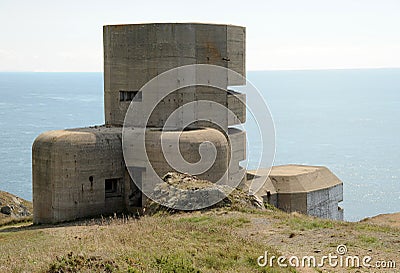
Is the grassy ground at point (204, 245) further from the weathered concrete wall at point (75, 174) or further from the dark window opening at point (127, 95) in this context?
the dark window opening at point (127, 95)

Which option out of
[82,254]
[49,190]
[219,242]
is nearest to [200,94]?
[49,190]

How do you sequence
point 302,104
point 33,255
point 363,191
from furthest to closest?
point 302,104
point 363,191
point 33,255

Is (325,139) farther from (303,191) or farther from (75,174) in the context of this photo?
(75,174)

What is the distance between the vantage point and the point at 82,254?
27.4 feet

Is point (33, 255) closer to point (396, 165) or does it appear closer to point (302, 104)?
point (396, 165)

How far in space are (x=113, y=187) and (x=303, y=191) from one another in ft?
24.8

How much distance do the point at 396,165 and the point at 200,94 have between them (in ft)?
152

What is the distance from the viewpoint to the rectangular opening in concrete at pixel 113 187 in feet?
57.5

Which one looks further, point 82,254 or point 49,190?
point 49,190

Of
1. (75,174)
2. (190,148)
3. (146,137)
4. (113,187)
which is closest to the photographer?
(75,174)

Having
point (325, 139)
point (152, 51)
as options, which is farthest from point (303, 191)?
point (325, 139)

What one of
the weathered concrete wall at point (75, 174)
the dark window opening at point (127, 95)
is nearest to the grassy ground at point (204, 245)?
the weathered concrete wall at point (75, 174)

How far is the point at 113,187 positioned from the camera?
1764 cm

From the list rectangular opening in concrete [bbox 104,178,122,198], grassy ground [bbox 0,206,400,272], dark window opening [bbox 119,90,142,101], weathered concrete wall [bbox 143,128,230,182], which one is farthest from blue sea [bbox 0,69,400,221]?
grassy ground [bbox 0,206,400,272]
